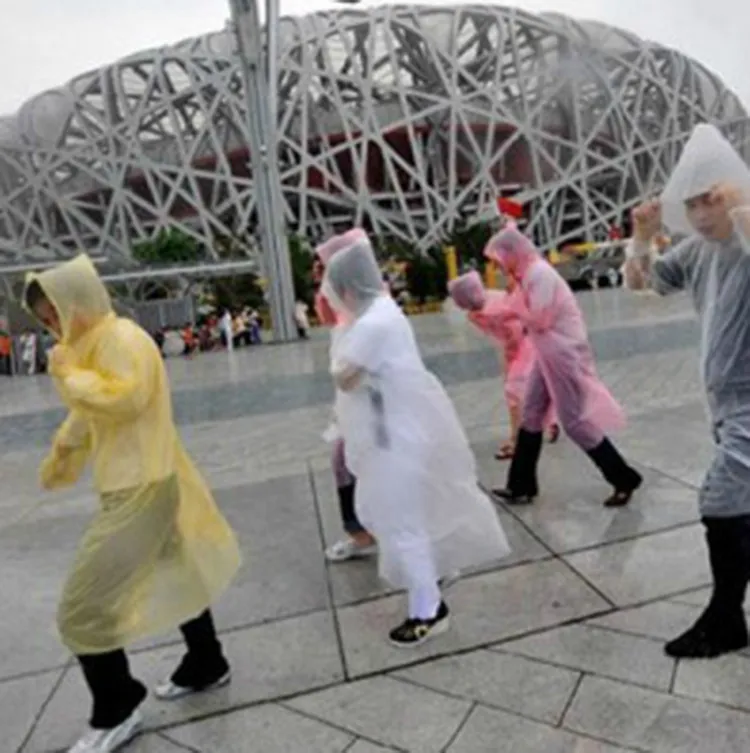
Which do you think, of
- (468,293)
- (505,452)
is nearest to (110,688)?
(468,293)

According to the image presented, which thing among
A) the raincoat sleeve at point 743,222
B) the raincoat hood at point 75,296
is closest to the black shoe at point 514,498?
the raincoat sleeve at point 743,222

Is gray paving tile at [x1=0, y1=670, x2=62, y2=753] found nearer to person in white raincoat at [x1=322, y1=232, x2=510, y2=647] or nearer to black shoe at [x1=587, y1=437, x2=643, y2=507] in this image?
person in white raincoat at [x1=322, y1=232, x2=510, y2=647]

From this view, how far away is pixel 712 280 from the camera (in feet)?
9.21

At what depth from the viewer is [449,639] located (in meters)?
3.17

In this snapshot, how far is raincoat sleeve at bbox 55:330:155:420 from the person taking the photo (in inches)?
97.1

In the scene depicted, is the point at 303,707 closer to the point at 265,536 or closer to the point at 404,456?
the point at 404,456

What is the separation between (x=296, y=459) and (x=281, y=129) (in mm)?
52907

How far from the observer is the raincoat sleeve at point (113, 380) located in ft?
8.09

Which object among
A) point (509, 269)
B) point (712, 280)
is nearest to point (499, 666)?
point (712, 280)

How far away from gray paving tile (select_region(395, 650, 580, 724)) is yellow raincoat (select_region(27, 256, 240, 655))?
81 centimetres

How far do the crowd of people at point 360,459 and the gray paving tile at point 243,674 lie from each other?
0.29 ft

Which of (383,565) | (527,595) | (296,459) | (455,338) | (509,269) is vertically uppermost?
(509,269)

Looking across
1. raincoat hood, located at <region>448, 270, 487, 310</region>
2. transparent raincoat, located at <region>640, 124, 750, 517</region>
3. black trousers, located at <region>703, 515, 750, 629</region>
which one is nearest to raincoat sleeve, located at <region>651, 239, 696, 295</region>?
transparent raincoat, located at <region>640, 124, 750, 517</region>

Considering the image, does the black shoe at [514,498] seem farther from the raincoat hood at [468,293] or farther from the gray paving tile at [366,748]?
the gray paving tile at [366,748]
